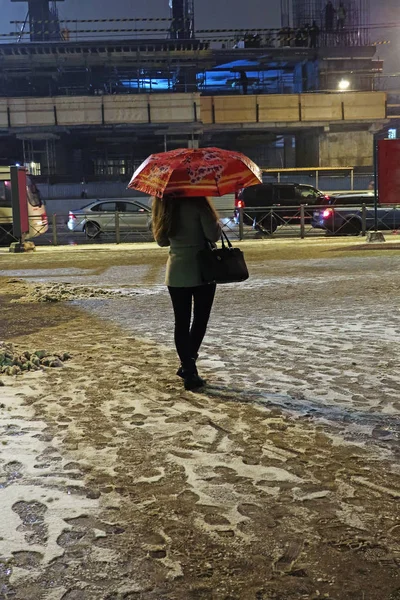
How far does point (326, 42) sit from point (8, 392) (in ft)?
147

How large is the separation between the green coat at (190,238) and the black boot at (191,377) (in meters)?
0.62

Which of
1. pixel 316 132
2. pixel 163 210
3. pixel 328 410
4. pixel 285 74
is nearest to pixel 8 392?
pixel 163 210

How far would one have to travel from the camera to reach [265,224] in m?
23.6

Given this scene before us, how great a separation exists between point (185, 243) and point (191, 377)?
1029mm

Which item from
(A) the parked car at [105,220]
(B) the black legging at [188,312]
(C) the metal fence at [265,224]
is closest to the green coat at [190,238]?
(B) the black legging at [188,312]

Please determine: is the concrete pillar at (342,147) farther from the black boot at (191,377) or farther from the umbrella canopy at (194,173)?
the black boot at (191,377)

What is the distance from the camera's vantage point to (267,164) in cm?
4372

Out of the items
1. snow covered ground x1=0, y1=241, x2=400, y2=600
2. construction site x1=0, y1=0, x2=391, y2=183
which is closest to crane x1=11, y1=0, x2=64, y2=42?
construction site x1=0, y1=0, x2=391, y2=183

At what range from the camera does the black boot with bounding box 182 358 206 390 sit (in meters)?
5.04

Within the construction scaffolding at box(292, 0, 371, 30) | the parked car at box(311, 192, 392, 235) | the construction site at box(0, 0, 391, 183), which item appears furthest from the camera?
the construction scaffolding at box(292, 0, 371, 30)

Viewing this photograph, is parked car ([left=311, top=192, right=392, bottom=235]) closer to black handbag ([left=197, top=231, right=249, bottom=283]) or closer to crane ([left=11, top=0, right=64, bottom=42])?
black handbag ([left=197, top=231, right=249, bottom=283])

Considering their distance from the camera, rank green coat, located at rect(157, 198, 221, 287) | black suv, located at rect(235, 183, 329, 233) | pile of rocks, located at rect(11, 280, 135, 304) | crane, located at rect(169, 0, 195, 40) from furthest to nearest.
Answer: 1. crane, located at rect(169, 0, 195, 40)
2. black suv, located at rect(235, 183, 329, 233)
3. pile of rocks, located at rect(11, 280, 135, 304)
4. green coat, located at rect(157, 198, 221, 287)

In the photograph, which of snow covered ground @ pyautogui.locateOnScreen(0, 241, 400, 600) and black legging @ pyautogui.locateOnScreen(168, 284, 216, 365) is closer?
snow covered ground @ pyautogui.locateOnScreen(0, 241, 400, 600)

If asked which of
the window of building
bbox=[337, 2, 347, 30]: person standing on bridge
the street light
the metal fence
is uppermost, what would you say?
bbox=[337, 2, 347, 30]: person standing on bridge
